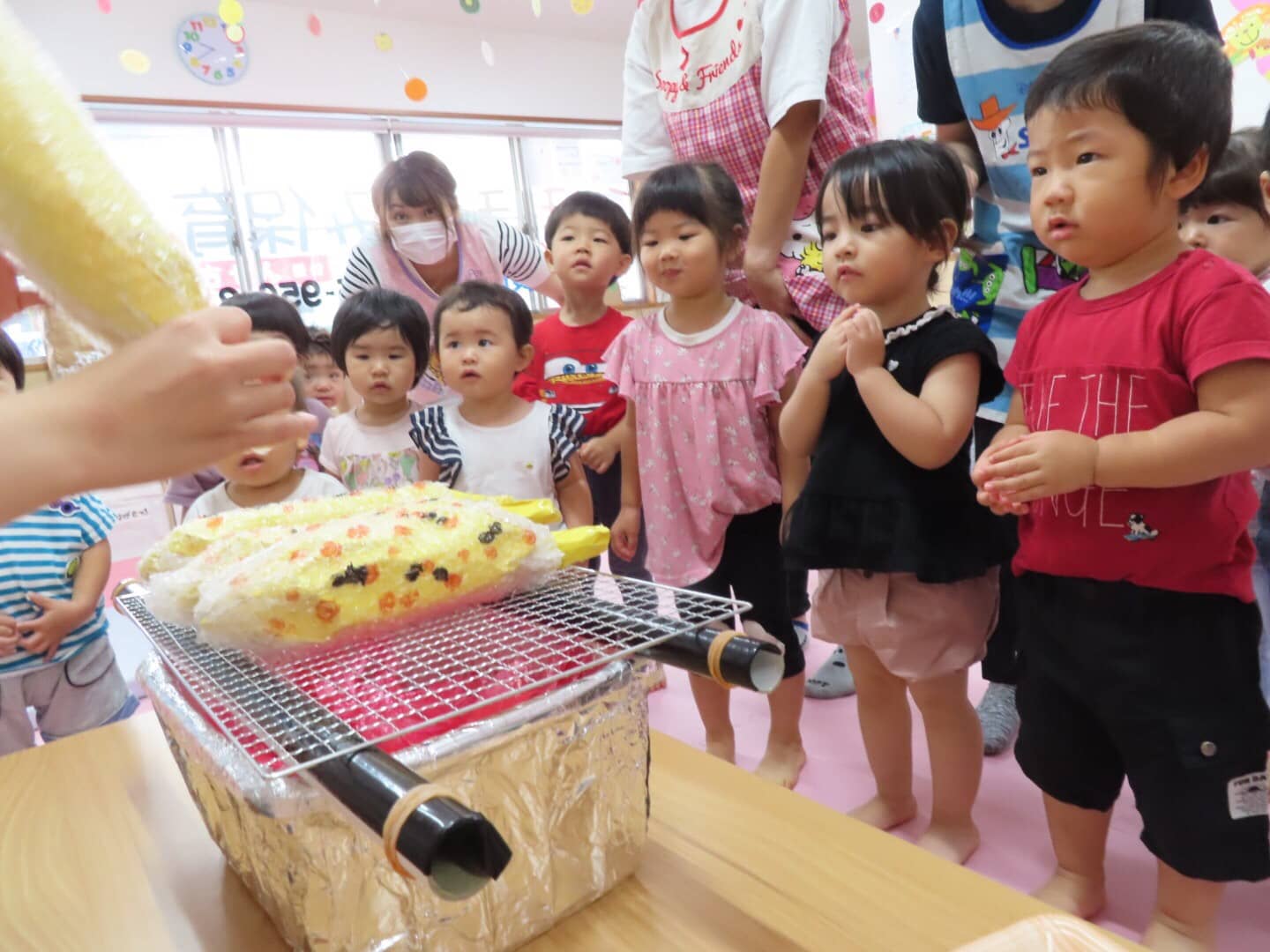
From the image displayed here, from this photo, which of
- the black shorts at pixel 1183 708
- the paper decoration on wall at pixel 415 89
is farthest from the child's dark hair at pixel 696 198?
the paper decoration on wall at pixel 415 89

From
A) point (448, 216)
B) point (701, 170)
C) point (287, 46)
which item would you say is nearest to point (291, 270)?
point (287, 46)

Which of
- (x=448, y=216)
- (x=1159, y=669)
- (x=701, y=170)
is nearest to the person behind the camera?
(x=1159, y=669)

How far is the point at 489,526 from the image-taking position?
0.65 m

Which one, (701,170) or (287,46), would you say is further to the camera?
(287,46)

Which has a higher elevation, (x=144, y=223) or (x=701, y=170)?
(x=701, y=170)

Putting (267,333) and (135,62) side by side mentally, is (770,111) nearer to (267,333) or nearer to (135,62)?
(267,333)

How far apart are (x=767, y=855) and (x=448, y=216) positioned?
5.02ft

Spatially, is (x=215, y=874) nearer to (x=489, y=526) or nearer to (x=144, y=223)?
(x=489, y=526)

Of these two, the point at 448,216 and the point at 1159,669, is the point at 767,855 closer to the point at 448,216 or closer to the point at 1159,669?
the point at 1159,669

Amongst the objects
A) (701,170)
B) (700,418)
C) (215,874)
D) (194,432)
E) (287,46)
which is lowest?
(215,874)

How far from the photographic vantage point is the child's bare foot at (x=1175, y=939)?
842mm

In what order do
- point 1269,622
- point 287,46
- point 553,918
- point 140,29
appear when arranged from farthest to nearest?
point 287,46 < point 140,29 < point 1269,622 < point 553,918

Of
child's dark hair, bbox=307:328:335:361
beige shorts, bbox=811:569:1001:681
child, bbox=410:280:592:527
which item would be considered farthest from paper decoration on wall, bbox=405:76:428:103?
beige shorts, bbox=811:569:1001:681

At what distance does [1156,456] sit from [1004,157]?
564mm
